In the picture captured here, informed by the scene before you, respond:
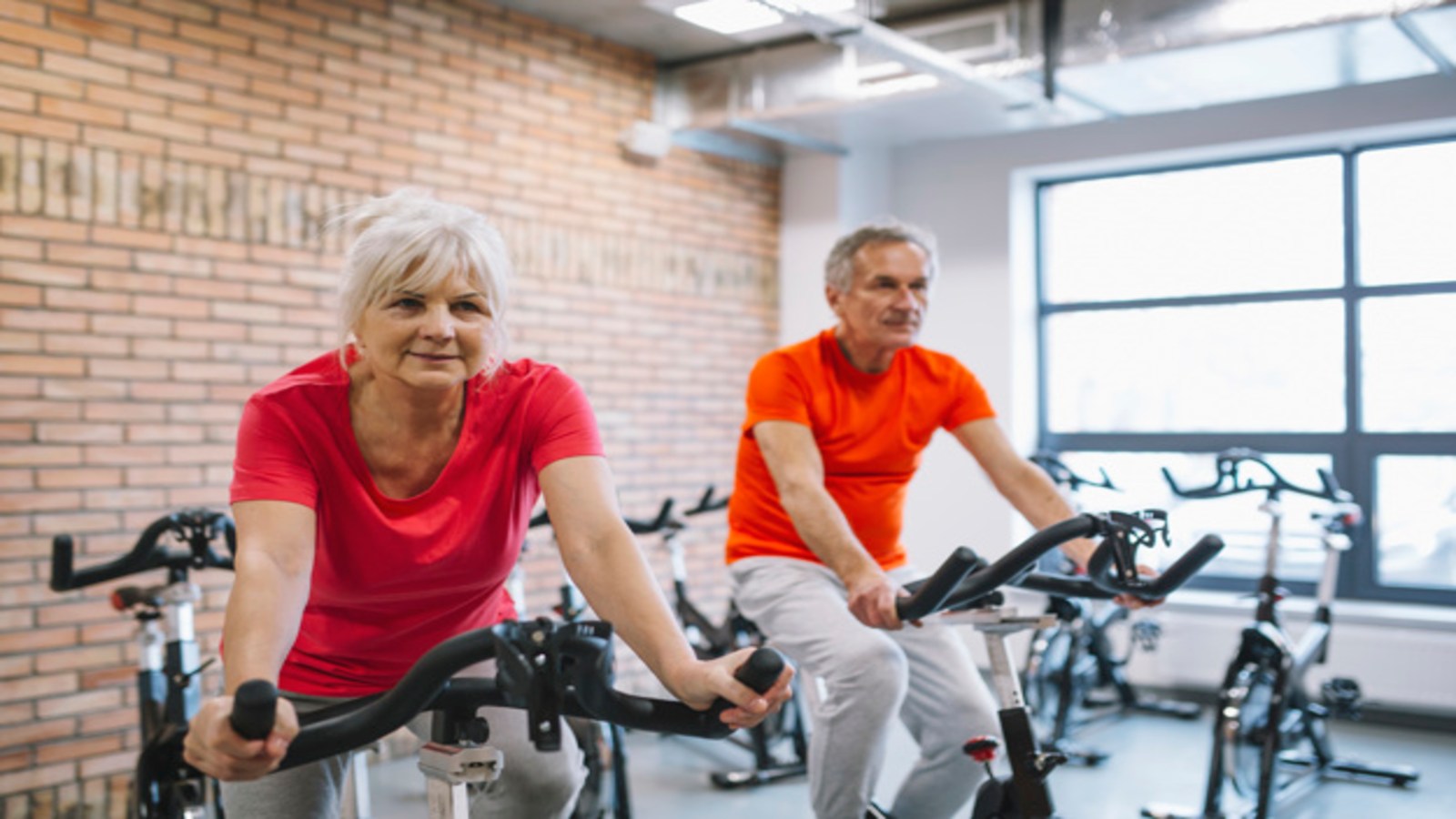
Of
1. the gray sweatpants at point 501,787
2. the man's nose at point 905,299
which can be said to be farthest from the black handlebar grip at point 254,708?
the man's nose at point 905,299

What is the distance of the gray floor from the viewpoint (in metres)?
4.38

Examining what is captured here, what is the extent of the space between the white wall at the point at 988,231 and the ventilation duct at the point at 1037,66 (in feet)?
1.12

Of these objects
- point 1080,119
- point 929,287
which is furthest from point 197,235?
point 1080,119

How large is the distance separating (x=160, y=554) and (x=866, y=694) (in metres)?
1.76

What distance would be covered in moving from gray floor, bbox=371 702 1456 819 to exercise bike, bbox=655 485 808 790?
0.06m

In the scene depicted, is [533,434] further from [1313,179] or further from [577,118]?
[1313,179]

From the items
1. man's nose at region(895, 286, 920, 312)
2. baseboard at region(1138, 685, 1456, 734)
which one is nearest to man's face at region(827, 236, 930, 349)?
man's nose at region(895, 286, 920, 312)

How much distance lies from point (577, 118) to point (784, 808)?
326 cm

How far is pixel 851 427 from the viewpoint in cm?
293

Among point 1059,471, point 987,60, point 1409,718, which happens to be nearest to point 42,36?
point 987,60

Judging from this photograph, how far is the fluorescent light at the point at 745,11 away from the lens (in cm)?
440

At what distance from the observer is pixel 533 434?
6.40ft

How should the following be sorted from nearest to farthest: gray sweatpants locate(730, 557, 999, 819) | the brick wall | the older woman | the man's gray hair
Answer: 1. the older woman
2. gray sweatpants locate(730, 557, 999, 819)
3. the man's gray hair
4. the brick wall

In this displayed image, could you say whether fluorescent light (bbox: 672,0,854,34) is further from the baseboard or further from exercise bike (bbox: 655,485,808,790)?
the baseboard
